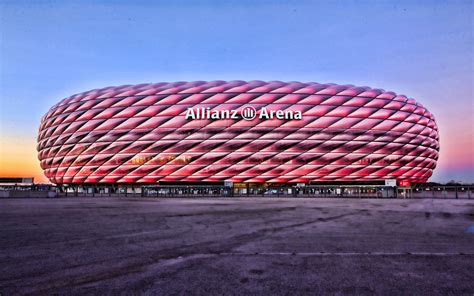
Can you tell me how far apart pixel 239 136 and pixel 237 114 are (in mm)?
3417

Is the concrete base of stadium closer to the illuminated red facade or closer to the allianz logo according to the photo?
the illuminated red facade

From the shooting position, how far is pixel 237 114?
2025 inches

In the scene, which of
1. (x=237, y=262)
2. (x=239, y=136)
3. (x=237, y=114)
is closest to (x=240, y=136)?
A: (x=239, y=136)

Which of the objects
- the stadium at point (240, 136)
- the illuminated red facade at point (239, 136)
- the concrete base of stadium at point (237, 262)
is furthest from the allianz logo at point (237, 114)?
the concrete base of stadium at point (237, 262)

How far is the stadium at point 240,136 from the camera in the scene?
51469 mm

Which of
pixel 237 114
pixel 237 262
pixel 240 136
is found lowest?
pixel 237 262

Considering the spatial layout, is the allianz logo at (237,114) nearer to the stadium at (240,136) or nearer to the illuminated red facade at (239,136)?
the stadium at (240,136)

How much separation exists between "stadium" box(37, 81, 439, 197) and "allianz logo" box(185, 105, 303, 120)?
0.51ft

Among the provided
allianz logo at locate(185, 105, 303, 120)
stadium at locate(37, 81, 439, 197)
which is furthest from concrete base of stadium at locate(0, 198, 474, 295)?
allianz logo at locate(185, 105, 303, 120)

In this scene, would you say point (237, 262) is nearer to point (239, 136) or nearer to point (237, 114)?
point (239, 136)

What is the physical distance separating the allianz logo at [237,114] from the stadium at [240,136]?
6.1 inches

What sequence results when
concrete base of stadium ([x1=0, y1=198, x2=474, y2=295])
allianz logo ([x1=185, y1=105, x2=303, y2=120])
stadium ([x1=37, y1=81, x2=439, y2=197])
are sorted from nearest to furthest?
concrete base of stadium ([x1=0, y1=198, x2=474, y2=295]) < allianz logo ([x1=185, y1=105, x2=303, y2=120]) < stadium ([x1=37, y1=81, x2=439, y2=197])

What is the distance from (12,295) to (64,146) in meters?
61.1

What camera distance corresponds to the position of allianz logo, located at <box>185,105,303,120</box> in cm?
5134
